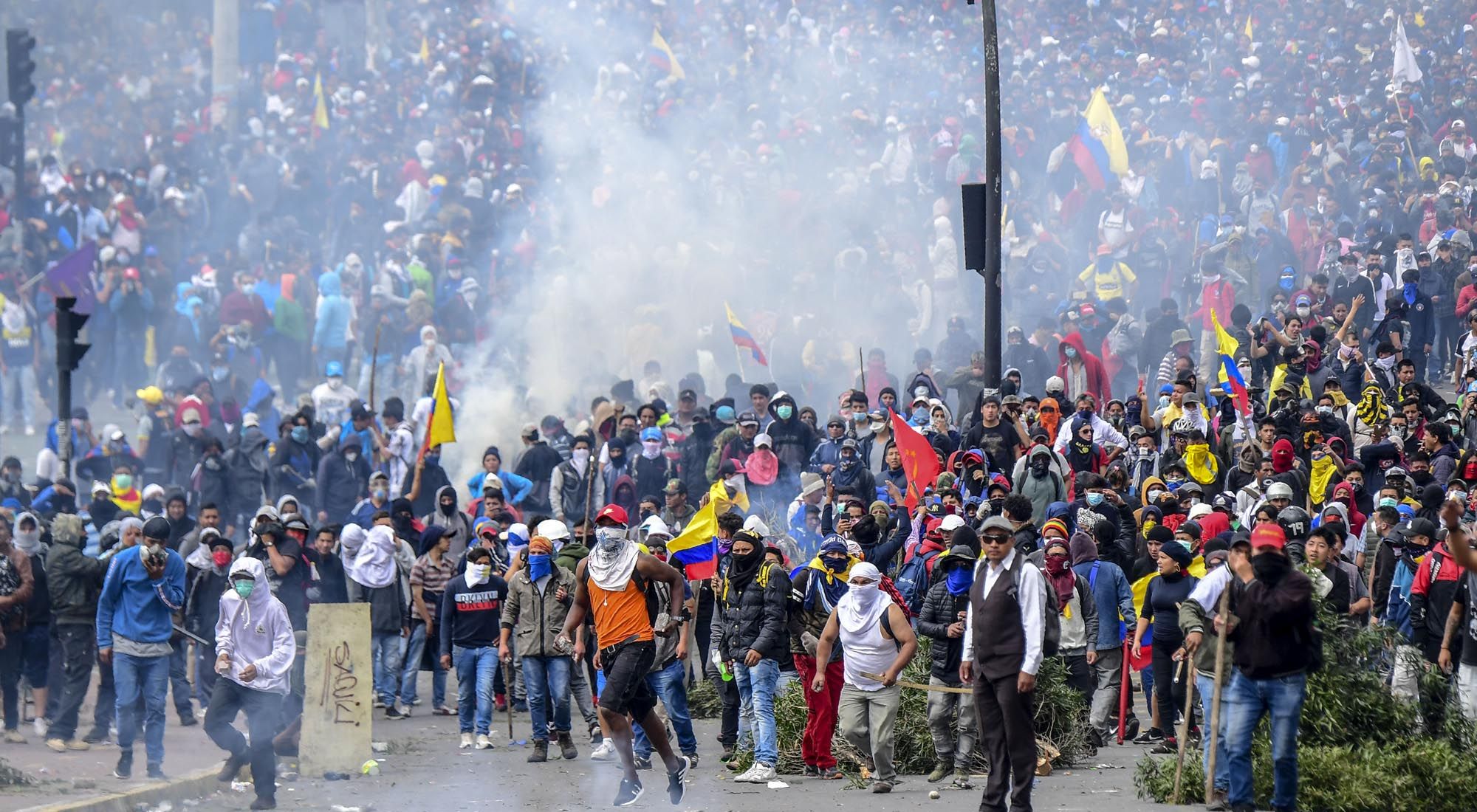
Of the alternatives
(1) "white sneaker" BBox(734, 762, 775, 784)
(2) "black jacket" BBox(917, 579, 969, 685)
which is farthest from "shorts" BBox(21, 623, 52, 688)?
(2) "black jacket" BBox(917, 579, 969, 685)

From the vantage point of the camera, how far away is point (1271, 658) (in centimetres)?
878

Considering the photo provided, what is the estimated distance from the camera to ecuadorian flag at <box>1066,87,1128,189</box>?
26.4 m

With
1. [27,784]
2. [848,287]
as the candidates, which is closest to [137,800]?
[27,784]

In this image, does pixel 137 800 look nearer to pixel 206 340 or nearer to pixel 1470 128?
pixel 206 340

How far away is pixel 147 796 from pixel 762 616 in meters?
3.52

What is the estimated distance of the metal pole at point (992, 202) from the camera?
1500 cm

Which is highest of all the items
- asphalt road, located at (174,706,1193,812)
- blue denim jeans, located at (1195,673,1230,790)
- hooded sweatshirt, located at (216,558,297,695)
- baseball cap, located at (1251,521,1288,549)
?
baseball cap, located at (1251,521,1288,549)

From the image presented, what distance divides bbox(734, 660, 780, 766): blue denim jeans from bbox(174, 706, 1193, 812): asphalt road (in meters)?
0.20

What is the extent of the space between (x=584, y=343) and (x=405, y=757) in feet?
41.3

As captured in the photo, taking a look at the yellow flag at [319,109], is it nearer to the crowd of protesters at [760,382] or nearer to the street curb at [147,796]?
the crowd of protesters at [760,382]

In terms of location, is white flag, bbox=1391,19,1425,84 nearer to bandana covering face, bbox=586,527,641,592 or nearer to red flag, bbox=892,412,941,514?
red flag, bbox=892,412,941,514

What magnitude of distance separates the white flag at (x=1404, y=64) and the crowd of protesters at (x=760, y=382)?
0.24 feet

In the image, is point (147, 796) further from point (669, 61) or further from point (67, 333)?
point (669, 61)

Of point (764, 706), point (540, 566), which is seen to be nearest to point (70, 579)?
point (540, 566)
